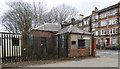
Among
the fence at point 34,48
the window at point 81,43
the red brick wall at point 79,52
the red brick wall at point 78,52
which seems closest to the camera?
the fence at point 34,48

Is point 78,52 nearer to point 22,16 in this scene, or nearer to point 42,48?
point 42,48

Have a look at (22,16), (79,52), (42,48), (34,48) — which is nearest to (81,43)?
(79,52)

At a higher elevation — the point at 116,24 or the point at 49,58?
the point at 116,24

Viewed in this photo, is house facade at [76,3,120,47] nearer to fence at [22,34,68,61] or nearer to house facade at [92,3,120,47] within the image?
house facade at [92,3,120,47]

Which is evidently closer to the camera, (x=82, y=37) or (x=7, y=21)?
(x=82, y=37)

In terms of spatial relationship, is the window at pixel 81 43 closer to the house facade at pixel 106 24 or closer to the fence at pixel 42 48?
the fence at pixel 42 48

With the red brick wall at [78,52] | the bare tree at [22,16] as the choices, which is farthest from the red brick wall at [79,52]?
the bare tree at [22,16]

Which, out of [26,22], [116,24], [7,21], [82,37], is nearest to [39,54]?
[82,37]

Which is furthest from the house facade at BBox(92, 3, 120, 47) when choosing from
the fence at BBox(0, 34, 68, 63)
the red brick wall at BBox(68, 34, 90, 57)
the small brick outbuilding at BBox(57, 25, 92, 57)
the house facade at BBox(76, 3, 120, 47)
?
the fence at BBox(0, 34, 68, 63)

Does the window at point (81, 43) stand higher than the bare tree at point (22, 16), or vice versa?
the bare tree at point (22, 16)

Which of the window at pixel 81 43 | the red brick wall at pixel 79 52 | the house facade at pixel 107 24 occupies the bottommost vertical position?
the red brick wall at pixel 79 52

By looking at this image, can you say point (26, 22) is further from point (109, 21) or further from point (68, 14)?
point (109, 21)

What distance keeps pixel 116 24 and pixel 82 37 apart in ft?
63.5

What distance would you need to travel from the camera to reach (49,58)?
959 centimetres
